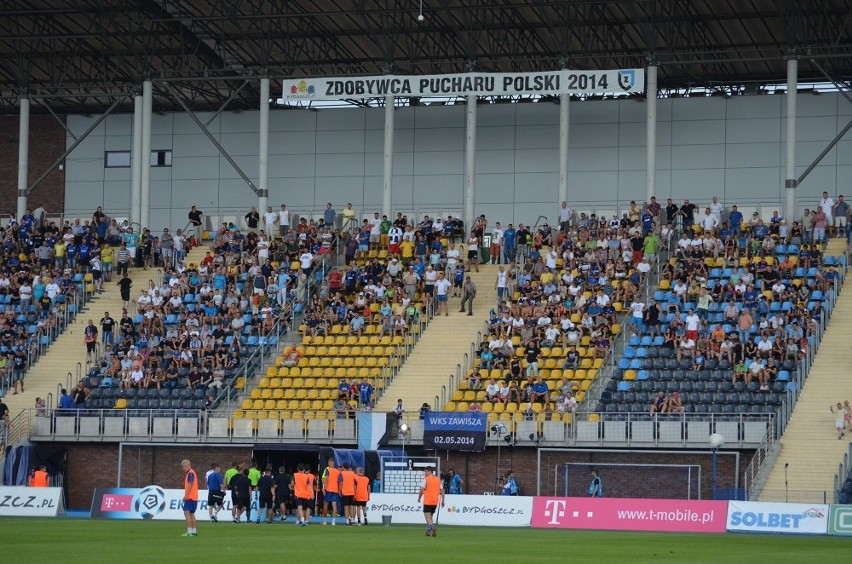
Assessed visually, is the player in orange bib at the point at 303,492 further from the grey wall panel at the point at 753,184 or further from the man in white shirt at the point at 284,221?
the grey wall panel at the point at 753,184

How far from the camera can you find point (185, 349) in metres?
50.1

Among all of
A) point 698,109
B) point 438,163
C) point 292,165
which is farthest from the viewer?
point 292,165

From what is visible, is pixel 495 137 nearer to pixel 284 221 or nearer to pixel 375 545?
pixel 284 221

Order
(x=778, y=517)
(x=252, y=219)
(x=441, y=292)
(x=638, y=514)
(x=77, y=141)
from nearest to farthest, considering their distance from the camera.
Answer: (x=778, y=517), (x=638, y=514), (x=441, y=292), (x=252, y=219), (x=77, y=141)

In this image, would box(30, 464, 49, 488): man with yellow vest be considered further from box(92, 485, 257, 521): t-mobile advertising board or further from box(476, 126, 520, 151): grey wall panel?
box(476, 126, 520, 151): grey wall panel

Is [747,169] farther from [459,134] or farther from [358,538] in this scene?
[358,538]

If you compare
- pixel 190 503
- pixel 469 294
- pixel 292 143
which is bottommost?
pixel 190 503

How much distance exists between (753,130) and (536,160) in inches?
341

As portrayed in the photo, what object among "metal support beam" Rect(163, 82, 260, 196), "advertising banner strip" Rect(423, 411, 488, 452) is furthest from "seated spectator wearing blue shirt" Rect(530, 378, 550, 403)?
"metal support beam" Rect(163, 82, 260, 196)

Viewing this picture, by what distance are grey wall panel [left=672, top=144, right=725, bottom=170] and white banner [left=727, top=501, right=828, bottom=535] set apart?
26279 millimetres

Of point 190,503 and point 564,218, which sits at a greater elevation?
point 564,218

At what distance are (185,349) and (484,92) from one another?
14.1 m

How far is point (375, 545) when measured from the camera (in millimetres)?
27938

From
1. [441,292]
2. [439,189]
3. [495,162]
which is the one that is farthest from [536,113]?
[441,292]
